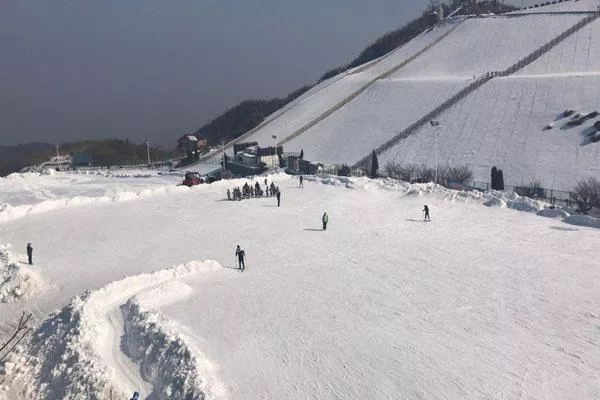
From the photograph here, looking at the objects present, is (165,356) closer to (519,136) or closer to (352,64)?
(519,136)

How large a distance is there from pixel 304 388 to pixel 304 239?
11.7m

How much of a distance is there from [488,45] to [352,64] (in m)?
34.9

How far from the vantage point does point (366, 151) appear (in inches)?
2035

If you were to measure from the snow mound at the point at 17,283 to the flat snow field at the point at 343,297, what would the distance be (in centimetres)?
39

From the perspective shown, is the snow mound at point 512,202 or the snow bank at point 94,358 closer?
the snow bank at point 94,358

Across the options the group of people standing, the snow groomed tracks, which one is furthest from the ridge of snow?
the snow groomed tracks

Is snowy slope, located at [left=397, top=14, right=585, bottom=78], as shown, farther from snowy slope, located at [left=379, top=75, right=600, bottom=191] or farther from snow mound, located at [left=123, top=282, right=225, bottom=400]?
snow mound, located at [left=123, top=282, right=225, bottom=400]

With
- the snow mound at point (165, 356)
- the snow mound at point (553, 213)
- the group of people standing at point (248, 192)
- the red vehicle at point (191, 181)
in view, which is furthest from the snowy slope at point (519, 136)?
the snow mound at point (165, 356)

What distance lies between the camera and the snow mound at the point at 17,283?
1733 cm

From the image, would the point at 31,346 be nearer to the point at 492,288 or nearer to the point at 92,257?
the point at 92,257

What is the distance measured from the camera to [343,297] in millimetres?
15555

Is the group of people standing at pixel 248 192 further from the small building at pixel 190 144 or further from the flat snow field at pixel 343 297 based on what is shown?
the small building at pixel 190 144

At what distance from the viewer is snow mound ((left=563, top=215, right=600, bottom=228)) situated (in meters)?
21.9

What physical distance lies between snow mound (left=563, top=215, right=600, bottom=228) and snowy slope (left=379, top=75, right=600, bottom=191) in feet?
42.2
